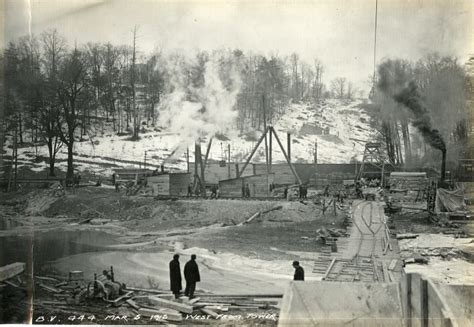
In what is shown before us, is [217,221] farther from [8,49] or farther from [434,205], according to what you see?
[8,49]

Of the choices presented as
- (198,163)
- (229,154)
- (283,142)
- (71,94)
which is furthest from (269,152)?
(71,94)

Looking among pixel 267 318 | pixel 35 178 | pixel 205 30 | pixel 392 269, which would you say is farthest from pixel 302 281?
pixel 35 178

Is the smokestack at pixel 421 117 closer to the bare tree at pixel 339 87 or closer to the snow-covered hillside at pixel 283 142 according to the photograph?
the snow-covered hillside at pixel 283 142

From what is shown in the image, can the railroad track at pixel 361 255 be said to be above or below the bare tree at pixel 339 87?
below

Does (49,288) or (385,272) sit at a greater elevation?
(385,272)

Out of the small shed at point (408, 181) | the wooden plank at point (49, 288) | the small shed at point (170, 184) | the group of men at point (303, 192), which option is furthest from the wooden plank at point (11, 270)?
the small shed at point (408, 181)

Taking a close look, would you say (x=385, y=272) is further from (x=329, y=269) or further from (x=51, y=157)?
(x=51, y=157)
